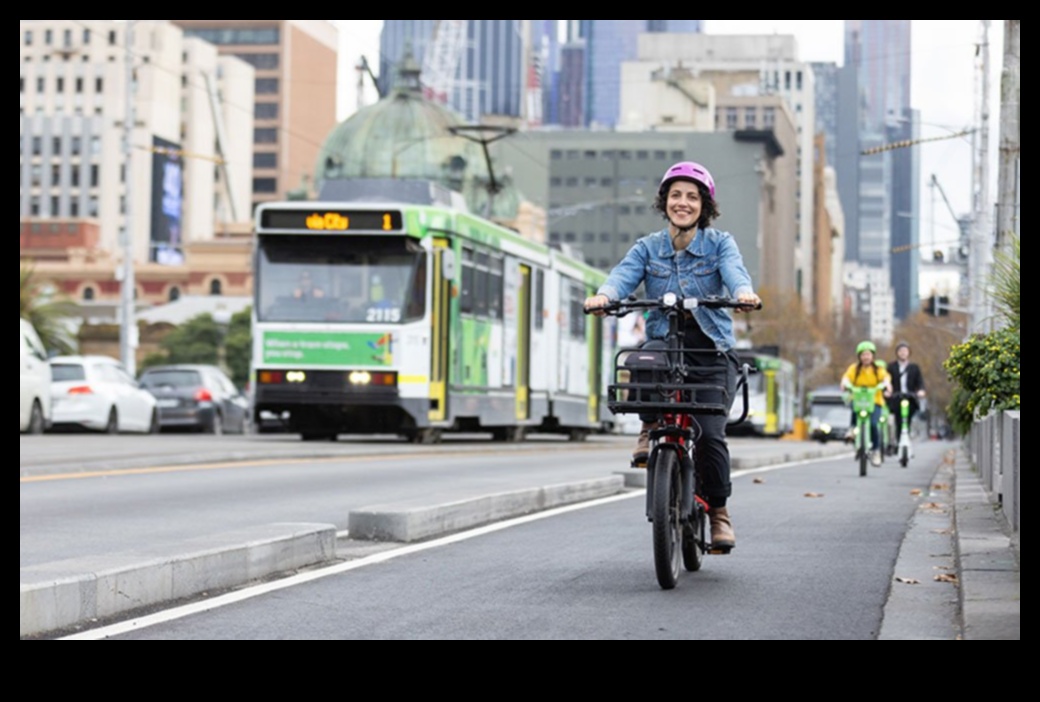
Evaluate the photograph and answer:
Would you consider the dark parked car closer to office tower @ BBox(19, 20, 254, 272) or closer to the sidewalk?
the sidewalk

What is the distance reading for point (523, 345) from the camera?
31719 millimetres

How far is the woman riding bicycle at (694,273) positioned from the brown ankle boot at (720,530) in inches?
6.6

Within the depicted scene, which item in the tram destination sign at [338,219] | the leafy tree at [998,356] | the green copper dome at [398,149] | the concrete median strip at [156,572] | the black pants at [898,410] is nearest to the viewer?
the concrete median strip at [156,572]

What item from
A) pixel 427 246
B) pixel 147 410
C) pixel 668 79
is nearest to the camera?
pixel 427 246

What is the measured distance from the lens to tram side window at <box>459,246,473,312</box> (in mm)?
28266

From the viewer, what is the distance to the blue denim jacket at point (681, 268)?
8.52 metres

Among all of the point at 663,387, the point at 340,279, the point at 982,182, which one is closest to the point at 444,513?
the point at 663,387

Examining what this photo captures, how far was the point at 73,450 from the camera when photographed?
2211 centimetres

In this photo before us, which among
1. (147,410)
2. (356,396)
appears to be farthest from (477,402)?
(147,410)

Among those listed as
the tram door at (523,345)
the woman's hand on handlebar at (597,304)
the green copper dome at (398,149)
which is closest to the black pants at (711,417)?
the woman's hand on handlebar at (597,304)

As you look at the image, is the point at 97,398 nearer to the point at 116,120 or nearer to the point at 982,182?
the point at 982,182

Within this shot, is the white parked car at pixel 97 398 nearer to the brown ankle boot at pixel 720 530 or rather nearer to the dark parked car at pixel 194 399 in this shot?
the dark parked car at pixel 194 399
